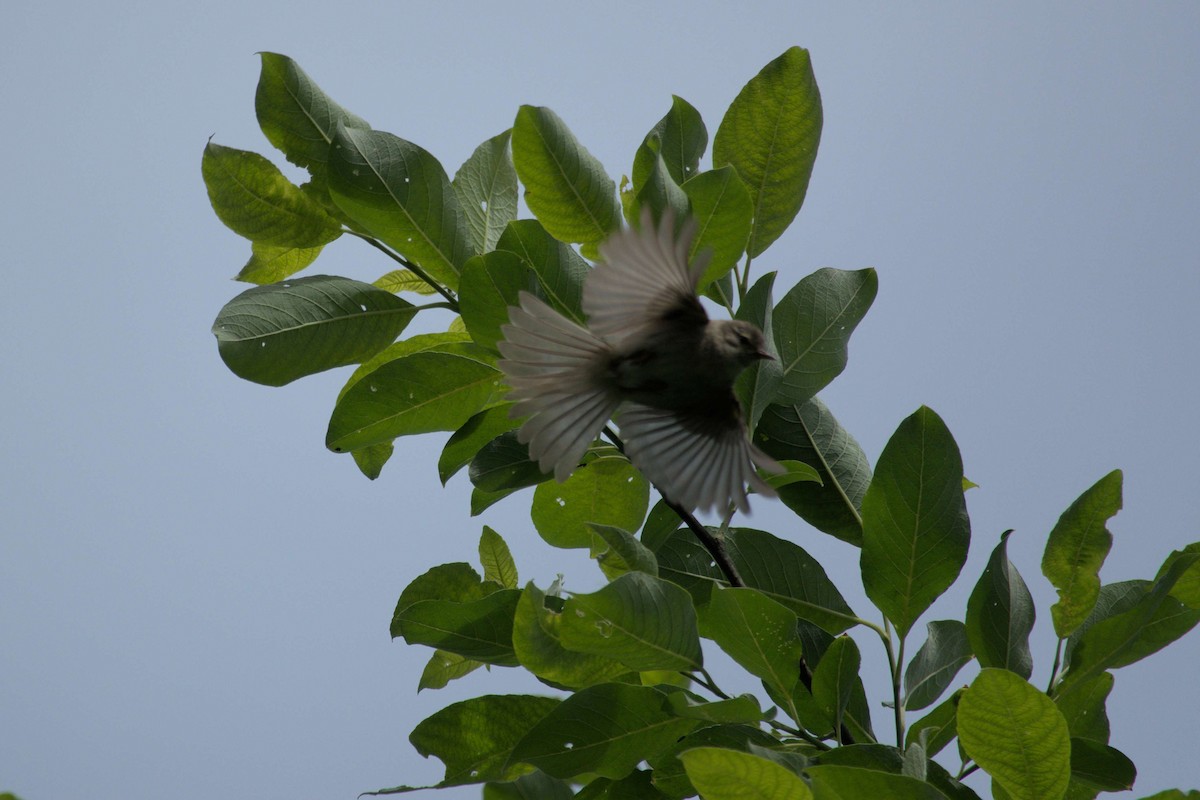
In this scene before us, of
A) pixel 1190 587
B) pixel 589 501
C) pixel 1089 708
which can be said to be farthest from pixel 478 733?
pixel 1190 587

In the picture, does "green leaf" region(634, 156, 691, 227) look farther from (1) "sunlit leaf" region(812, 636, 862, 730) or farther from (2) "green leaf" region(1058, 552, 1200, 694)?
(2) "green leaf" region(1058, 552, 1200, 694)

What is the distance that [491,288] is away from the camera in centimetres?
163

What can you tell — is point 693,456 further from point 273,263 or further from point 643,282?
point 273,263

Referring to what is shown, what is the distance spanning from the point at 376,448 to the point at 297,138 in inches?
26.6

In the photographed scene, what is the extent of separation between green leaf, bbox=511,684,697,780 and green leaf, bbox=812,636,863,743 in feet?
0.75

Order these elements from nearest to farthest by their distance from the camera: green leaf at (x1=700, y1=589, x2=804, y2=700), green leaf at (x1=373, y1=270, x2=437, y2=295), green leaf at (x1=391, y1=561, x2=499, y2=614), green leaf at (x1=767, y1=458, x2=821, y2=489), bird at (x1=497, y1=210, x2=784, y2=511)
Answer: green leaf at (x1=700, y1=589, x2=804, y2=700) → bird at (x1=497, y1=210, x2=784, y2=511) → green leaf at (x1=767, y1=458, x2=821, y2=489) → green leaf at (x1=391, y1=561, x2=499, y2=614) → green leaf at (x1=373, y1=270, x2=437, y2=295)

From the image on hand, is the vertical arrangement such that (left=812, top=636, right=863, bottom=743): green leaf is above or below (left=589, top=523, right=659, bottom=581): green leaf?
below

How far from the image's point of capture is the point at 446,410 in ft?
6.02

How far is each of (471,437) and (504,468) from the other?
148mm

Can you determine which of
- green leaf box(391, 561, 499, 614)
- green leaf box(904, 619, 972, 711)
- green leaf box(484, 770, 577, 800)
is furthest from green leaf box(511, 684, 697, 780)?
green leaf box(904, 619, 972, 711)

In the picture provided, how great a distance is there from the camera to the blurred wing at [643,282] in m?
1.46

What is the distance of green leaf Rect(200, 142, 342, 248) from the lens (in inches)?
72.9

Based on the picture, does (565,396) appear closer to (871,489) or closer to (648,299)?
(648,299)

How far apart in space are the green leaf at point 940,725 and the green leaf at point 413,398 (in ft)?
3.03
